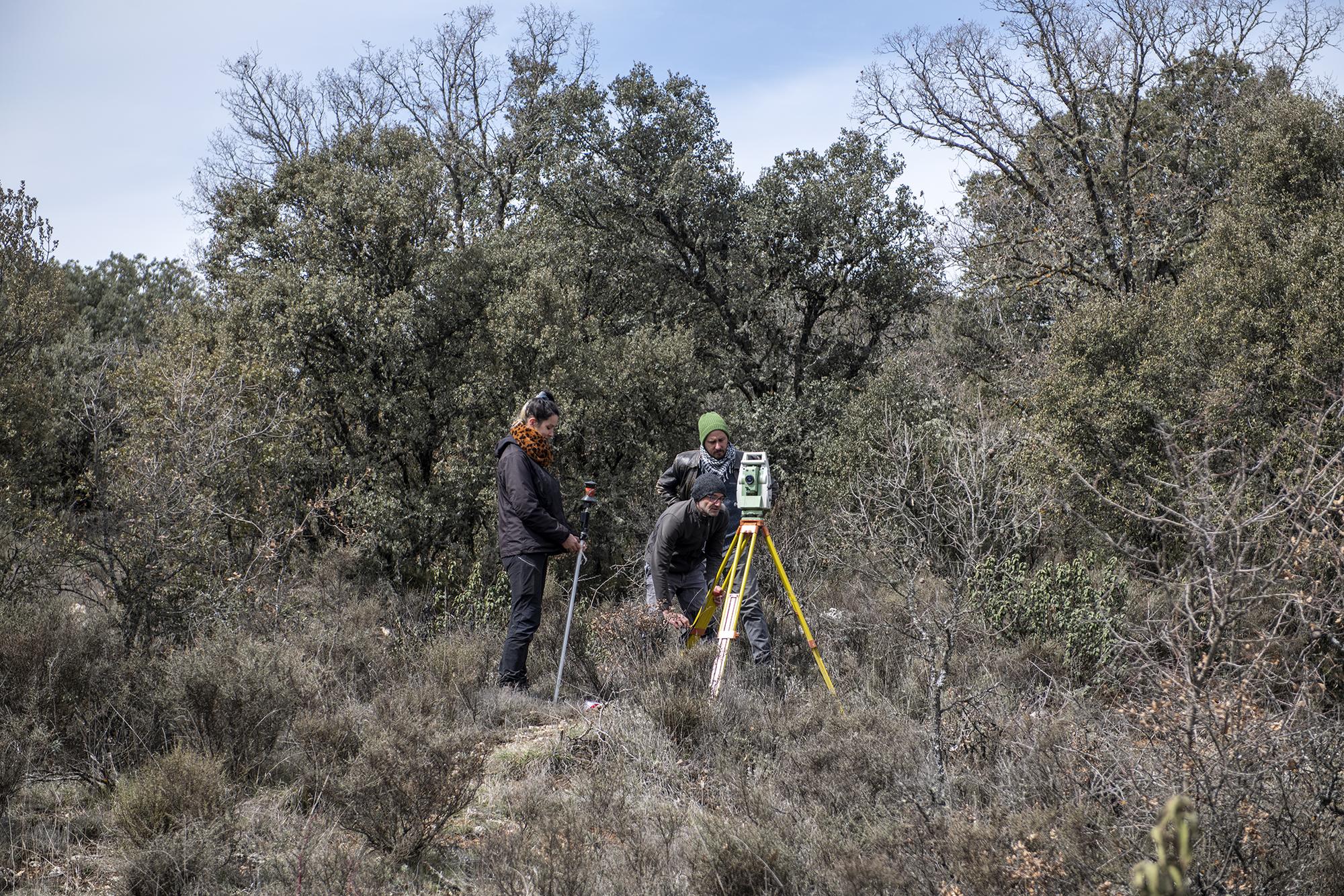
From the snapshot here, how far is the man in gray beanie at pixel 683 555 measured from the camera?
544 centimetres

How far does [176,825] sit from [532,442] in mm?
2694

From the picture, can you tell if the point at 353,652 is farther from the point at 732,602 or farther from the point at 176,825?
the point at 176,825

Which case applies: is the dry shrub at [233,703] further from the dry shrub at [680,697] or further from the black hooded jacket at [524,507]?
the dry shrub at [680,697]

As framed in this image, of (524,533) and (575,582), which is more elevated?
(524,533)

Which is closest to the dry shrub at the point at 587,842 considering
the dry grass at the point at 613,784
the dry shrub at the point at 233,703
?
the dry grass at the point at 613,784

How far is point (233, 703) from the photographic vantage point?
4.12m

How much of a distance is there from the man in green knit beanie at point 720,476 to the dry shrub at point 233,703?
2411mm

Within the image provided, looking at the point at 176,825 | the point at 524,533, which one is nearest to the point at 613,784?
the point at 176,825

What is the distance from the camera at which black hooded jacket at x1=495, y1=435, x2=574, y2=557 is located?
5.31 metres

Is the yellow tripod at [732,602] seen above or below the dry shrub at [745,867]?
above

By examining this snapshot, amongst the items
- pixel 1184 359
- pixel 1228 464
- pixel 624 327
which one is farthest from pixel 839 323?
pixel 1228 464

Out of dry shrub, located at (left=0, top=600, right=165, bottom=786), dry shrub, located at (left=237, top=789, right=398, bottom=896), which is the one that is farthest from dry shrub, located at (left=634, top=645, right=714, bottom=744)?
dry shrub, located at (left=0, top=600, right=165, bottom=786)

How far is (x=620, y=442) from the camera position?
1003cm

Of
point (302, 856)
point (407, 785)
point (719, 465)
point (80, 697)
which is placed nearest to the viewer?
point (302, 856)
